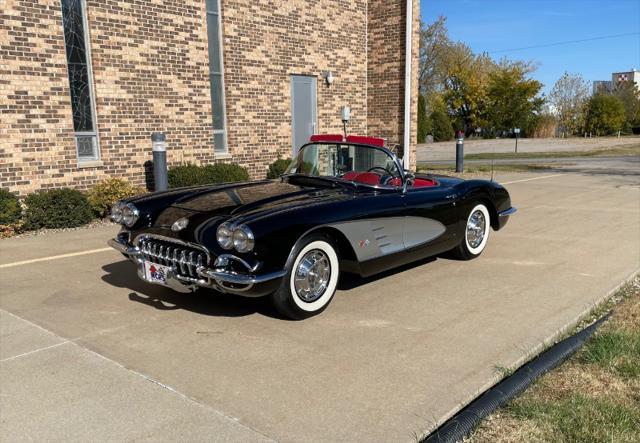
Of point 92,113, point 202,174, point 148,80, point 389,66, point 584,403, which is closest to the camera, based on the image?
point 584,403

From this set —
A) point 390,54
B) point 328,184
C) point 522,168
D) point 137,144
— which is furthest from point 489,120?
point 328,184

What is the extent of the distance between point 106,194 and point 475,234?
224 inches

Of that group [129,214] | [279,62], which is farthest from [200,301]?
[279,62]

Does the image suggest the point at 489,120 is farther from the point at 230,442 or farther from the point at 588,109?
the point at 230,442

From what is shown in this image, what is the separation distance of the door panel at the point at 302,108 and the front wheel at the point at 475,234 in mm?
7388

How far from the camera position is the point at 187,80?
10.6 meters

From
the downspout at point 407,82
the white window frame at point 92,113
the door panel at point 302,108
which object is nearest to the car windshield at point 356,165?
the white window frame at point 92,113

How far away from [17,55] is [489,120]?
43.2 metres

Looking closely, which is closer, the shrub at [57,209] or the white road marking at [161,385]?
the white road marking at [161,385]

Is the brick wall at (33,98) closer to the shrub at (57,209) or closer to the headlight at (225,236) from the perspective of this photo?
the shrub at (57,209)

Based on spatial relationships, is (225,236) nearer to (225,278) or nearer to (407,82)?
(225,278)

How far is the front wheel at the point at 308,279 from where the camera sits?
419cm

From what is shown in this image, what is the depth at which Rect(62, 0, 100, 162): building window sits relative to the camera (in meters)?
8.99

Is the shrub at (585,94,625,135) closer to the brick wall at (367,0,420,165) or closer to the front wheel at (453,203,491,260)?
the brick wall at (367,0,420,165)
